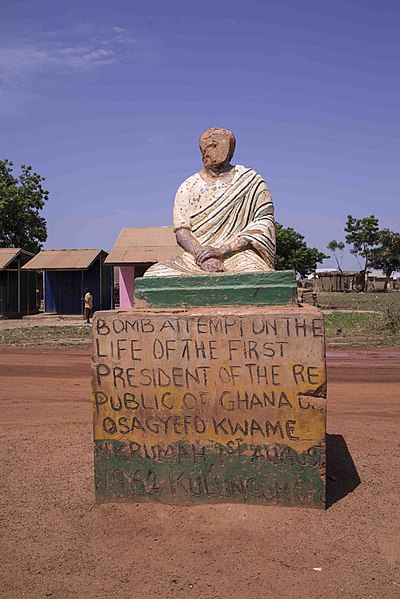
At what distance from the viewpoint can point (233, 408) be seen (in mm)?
3832

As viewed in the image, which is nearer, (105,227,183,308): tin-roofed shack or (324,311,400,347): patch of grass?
(324,311,400,347): patch of grass

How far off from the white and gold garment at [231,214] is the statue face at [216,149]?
146 mm

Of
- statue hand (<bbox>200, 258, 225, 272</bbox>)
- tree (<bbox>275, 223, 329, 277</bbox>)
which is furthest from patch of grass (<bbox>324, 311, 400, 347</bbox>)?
tree (<bbox>275, 223, 329, 277</bbox>)

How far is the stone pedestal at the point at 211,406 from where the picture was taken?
12.4 ft

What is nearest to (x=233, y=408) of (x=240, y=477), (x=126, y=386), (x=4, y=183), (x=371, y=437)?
(x=240, y=477)

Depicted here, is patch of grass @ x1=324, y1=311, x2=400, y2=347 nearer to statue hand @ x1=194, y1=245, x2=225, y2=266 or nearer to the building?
statue hand @ x1=194, y1=245, x2=225, y2=266

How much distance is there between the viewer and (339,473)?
15.1 ft

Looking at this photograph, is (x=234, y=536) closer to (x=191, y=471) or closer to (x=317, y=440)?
(x=191, y=471)

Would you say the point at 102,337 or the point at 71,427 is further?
the point at 71,427

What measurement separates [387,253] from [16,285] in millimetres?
29528

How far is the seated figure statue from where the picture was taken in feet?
15.1

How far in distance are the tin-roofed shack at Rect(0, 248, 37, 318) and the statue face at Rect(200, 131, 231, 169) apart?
17.1 m

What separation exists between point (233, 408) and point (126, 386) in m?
0.78

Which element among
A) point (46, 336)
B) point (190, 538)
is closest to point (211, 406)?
point (190, 538)
